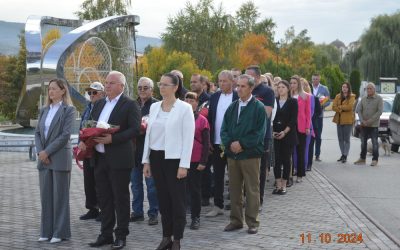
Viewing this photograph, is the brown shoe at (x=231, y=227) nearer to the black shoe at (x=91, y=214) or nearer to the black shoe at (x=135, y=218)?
the black shoe at (x=135, y=218)

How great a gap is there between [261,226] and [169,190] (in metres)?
1.85

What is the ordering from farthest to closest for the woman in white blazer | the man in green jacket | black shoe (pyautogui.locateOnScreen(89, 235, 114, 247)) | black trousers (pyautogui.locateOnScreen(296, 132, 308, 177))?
1. black trousers (pyautogui.locateOnScreen(296, 132, 308, 177))
2. the man in green jacket
3. black shoe (pyautogui.locateOnScreen(89, 235, 114, 247))
4. the woman in white blazer

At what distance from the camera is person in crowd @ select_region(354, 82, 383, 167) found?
47.6 ft

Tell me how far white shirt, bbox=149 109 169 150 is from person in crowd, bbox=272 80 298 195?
3954mm

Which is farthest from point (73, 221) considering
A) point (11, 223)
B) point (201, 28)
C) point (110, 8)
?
point (201, 28)

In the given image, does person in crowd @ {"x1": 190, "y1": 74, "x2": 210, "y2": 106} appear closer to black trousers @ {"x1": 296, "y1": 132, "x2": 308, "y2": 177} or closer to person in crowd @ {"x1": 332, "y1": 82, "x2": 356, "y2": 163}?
black trousers @ {"x1": 296, "y1": 132, "x2": 308, "y2": 177}

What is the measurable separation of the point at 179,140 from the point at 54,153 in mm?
1593

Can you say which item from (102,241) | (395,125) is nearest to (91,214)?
(102,241)

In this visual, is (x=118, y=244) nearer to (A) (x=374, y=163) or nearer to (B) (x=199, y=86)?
(B) (x=199, y=86)

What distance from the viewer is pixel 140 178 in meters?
8.27

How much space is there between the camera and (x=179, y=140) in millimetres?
6301

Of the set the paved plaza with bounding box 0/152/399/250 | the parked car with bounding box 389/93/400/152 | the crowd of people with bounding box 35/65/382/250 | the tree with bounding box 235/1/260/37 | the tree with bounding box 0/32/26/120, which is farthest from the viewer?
the tree with bounding box 235/1/260/37
